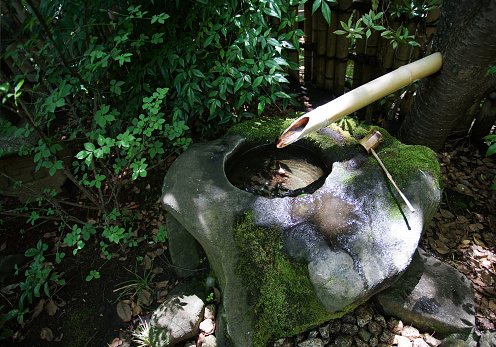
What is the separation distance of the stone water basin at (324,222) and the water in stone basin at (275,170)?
0.09 metres

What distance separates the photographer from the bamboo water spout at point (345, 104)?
7.16 feet

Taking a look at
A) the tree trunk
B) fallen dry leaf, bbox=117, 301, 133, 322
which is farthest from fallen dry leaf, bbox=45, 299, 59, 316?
the tree trunk

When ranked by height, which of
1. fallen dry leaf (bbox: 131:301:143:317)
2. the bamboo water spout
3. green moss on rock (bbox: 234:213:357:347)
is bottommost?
fallen dry leaf (bbox: 131:301:143:317)

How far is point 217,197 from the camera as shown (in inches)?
91.2

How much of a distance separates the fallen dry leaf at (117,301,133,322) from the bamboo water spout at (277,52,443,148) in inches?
75.6

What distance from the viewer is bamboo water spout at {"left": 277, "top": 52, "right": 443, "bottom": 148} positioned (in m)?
2.18

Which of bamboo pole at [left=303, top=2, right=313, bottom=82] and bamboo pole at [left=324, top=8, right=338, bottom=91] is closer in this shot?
bamboo pole at [left=324, top=8, right=338, bottom=91]

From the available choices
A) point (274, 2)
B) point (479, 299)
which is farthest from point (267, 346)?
point (274, 2)

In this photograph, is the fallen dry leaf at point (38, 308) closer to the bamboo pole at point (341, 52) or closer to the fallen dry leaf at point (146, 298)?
the fallen dry leaf at point (146, 298)

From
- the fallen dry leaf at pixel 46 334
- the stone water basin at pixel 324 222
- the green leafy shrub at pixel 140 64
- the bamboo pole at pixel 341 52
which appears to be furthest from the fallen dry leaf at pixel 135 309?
the bamboo pole at pixel 341 52

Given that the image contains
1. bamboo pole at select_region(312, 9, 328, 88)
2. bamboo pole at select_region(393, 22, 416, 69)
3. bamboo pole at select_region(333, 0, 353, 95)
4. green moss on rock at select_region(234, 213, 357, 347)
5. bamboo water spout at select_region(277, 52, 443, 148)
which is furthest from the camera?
bamboo pole at select_region(312, 9, 328, 88)

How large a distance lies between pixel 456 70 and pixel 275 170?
5.36 feet

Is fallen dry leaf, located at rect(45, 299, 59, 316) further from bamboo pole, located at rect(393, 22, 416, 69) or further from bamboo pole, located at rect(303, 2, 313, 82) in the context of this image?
bamboo pole, located at rect(393, 22, 416, 69)

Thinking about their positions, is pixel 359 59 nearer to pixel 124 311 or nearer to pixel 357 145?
pixel 357 145
